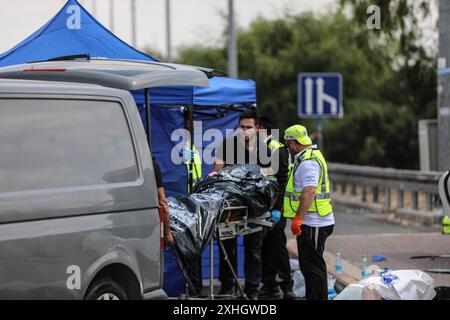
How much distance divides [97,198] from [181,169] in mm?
4449

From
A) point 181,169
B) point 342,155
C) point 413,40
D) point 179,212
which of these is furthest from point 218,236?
point 342,155

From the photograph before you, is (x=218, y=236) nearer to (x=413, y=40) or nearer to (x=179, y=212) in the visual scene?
(x=179, y=212)

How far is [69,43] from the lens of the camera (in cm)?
1271

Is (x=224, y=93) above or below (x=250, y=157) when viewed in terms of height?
above

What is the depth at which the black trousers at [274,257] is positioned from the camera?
37.7 feet

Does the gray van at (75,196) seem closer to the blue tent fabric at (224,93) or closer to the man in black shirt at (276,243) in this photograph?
the man in black shirt at (276,243)

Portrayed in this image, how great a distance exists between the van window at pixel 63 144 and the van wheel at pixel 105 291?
678 millimetres

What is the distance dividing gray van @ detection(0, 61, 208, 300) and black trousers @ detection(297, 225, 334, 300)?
2.26 meters

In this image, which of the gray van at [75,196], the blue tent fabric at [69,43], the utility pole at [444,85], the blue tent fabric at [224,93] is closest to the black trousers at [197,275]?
the blue tent fabric at [224,93]

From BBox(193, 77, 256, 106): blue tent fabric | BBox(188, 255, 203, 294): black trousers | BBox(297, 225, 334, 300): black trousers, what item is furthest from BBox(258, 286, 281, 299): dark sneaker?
BBox(193, 77, 256, 106): blue tent fabric

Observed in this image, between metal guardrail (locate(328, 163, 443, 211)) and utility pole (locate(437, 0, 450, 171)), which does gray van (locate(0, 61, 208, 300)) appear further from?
utility pole (locate(437, 0, 450, 171))

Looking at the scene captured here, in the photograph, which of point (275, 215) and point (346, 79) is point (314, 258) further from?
point (346, 79)

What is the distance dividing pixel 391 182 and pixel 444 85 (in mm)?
4370

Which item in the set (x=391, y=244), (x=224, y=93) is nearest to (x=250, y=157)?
(x=224, y=93)
